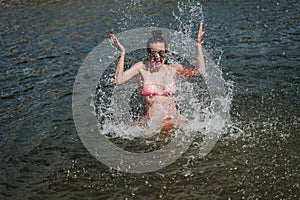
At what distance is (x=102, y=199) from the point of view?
4.95 meters

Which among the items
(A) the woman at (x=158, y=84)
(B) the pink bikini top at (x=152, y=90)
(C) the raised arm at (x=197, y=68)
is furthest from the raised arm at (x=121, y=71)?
(C) the raised arm at (x=197, y=68)

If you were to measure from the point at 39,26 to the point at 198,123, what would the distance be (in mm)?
9830

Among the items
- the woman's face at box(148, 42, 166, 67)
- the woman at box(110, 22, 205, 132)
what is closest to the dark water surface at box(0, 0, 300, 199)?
the woman at box(110, 22, 205, 132)

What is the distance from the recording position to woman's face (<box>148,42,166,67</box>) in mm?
6281

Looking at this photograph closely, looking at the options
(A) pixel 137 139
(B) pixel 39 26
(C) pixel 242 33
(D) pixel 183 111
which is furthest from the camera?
(B) pixel 39 26

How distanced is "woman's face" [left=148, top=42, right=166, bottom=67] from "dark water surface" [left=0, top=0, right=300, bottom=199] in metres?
1.69

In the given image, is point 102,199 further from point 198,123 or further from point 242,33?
point 242,33

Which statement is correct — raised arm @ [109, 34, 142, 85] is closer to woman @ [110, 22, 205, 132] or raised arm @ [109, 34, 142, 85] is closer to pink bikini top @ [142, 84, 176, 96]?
woman @ [110, 22, 205, 132]

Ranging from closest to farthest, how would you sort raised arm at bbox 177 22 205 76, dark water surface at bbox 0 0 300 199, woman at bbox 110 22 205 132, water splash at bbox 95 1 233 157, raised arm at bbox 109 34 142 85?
dark water surface at bbox 0 0 300 199 < raised arm at bbox 109 34 142 85 < raised arm at bbox 177 22 205 76 < woman at bbox 110 22 205 132 < water splash at bbox 95 1 233 157

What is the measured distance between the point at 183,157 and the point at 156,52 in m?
1.79

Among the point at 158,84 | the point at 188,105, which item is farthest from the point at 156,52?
the point at 188,105

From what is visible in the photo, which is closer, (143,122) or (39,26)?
(143,122)

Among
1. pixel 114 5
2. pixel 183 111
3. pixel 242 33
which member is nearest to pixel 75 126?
pixel 183 111

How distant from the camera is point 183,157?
5801 mm
